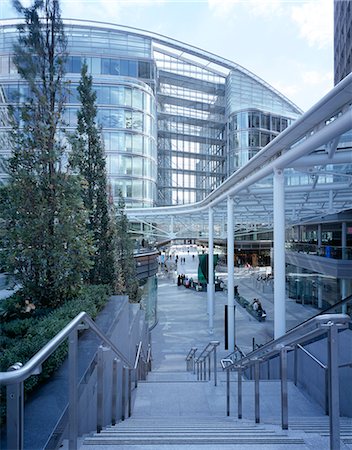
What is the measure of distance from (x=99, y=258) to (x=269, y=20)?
7.32 m

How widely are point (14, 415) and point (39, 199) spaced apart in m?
4.75

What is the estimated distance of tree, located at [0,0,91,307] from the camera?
5.66m

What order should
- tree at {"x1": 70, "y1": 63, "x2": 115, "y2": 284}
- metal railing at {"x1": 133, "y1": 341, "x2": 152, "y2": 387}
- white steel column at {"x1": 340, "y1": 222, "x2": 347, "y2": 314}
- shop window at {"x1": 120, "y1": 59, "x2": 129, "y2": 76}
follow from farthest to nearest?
shop window at {"x1": 120, "y1": 59, "x2": 129, "y2": 76} < tree at {"x1": 70, "y1": 63, "x2": 115, "y2": 284} < metal railing at {"x1": 133, "y1": 341, "x2": 152, "y2": 387} < white steel column at {"x1": 340, "y1": 222, "x2": 347, "y2": 314}

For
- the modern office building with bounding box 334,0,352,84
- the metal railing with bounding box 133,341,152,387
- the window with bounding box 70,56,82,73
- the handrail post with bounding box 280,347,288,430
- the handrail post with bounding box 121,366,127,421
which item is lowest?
the metal railing with bounding box 133,341,152,387

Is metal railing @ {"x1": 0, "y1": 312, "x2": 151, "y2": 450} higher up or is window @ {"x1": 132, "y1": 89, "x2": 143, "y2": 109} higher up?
window @ {"x1": 132, "y1": 89, "x2": 143, "y2": 109}

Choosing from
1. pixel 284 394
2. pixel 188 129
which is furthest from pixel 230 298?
pixel 188 129

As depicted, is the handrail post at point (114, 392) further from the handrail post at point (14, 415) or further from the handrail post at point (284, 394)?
the handrail post at point (14, 415)

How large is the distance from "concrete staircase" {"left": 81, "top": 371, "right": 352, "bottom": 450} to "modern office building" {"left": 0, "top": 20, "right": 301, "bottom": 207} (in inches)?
1053

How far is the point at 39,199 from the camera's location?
575 centimetres

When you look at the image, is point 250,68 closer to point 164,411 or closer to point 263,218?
point 263,218

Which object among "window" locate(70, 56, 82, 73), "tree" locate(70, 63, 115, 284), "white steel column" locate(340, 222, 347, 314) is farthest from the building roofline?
"white steel column" locate(340, 222, 347, 314)

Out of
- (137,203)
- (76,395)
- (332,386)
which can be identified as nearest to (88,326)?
(76,395)

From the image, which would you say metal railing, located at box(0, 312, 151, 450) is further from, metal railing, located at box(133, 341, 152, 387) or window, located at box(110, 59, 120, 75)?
window, located at box(110, 59, 120, 75)

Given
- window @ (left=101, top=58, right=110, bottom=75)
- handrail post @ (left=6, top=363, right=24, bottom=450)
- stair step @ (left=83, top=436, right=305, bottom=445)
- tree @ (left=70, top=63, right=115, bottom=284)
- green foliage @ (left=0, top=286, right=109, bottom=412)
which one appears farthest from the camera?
window @ (left=101, top=58, right=110, bottom=75)
